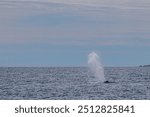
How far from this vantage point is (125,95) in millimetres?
77688

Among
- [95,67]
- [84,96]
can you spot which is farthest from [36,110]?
[95,67]

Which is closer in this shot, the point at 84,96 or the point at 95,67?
the point at 84,96

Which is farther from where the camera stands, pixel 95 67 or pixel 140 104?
pixel 95 67

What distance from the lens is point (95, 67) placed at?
119 metres

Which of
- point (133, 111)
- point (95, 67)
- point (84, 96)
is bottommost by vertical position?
point (133, 111)

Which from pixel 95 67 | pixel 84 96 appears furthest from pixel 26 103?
pixel 95 67

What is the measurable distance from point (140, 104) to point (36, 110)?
254 inches

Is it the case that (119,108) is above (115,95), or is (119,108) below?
below

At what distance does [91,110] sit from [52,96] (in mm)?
47631

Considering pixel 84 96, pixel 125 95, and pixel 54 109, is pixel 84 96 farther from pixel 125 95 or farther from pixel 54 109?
pixel 54 109

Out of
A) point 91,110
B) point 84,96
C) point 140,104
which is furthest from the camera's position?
point 84,96

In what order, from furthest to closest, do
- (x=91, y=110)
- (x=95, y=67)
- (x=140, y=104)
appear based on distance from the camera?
(x=95, y=67) → (x=140, y=104) → (x=91, y=110)

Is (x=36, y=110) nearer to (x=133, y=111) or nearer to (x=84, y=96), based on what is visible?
(x=133, y=111)

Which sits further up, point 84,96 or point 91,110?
point 84,96
